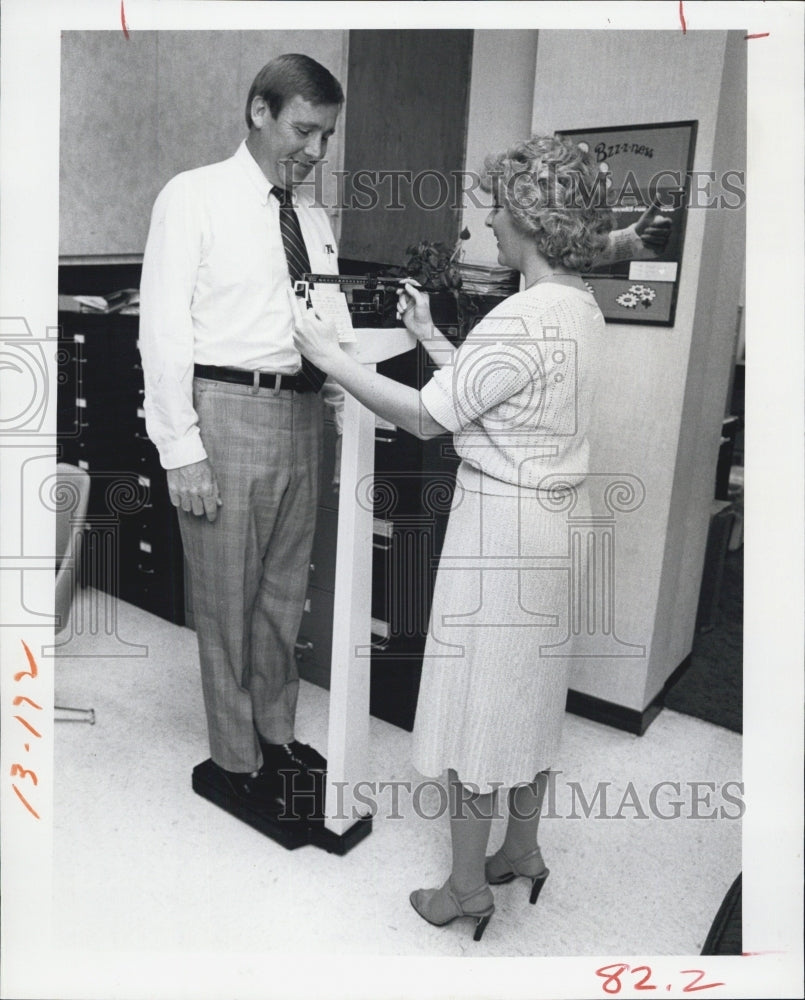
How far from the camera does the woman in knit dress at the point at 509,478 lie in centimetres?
145

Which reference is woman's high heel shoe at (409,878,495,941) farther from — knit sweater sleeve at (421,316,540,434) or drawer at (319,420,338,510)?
drawer at (319,420,338,510)

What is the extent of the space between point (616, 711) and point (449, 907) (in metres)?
1.01

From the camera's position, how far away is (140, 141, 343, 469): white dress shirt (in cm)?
177

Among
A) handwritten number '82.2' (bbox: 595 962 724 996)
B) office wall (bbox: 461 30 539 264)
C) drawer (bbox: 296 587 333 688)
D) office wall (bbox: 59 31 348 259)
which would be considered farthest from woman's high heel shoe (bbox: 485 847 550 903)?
office wall (bbox: 59 31 348 259)

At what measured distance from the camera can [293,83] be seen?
5.64 ft

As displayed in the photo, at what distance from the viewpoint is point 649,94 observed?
2201 millimetres

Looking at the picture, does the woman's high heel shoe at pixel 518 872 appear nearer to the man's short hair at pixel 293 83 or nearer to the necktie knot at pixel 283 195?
the necktie knot at pixel 283 195

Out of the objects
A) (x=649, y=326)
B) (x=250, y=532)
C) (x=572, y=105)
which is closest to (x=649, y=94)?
(x=572, y=105)

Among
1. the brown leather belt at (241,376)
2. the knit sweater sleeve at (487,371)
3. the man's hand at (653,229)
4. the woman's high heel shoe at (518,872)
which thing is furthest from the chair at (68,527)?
the man's hand at (653,229)

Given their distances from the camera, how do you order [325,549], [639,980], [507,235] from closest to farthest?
1. [639,980]
2. [507,235]
3. [325,549]

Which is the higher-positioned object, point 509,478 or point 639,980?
point 509,478

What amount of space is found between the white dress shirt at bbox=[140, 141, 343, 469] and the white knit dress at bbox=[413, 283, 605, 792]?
537 millimetres

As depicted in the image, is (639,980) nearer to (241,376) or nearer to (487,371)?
(487,371)
